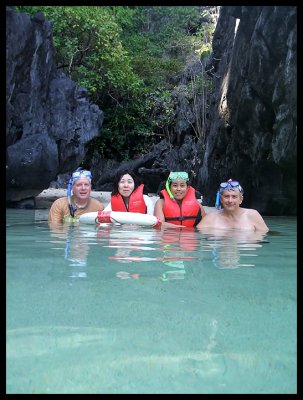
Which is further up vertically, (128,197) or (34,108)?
(34,108)

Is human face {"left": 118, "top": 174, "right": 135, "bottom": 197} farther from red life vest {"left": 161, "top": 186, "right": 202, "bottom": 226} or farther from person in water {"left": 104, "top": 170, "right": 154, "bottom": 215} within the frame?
red life vest {"left": 161, "top": 186, "right": 202, "bottom": 226}

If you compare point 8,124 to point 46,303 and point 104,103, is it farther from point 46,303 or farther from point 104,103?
point 46,303

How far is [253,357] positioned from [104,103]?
68.8 ft

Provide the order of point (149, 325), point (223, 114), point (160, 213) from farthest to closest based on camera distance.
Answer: point (223, 114) < point (160, 213) < point (149, 325)

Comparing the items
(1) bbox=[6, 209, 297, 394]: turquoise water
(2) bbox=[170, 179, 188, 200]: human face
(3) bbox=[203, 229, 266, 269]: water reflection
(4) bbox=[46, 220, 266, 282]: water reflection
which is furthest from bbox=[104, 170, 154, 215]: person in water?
(1) bbox=[6, 209, 297, 394]: turquoise water

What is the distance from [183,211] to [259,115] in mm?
5143

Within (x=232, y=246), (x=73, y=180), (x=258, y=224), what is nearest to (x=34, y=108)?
(x=73, y=180)

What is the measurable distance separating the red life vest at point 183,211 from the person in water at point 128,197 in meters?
0.26

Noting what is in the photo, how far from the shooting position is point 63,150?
1572 cm

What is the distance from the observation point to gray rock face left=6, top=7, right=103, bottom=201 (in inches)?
529

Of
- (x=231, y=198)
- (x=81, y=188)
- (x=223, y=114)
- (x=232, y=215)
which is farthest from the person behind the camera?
(x=223, y=114)

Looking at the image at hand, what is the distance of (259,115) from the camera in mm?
10977

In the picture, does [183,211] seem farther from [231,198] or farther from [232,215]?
[231,198]

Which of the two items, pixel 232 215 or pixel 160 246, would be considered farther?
pixel 232 215
